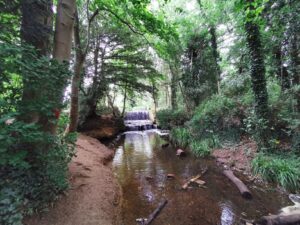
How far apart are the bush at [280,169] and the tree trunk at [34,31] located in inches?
228

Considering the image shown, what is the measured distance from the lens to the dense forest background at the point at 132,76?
2.61 metres

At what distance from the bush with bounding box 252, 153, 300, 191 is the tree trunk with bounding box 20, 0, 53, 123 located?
5.78m

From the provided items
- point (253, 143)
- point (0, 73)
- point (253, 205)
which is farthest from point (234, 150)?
point (0, 73)

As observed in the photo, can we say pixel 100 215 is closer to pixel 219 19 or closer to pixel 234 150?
pixel 234 150

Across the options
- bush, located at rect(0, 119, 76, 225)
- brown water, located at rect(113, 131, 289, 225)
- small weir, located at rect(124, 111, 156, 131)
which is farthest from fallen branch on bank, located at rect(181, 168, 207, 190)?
small weir, located at rect(124, 111, 156, 131)

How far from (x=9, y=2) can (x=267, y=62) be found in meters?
9.25

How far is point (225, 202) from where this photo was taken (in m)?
4.28

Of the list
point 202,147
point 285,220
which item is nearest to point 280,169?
point 285,220

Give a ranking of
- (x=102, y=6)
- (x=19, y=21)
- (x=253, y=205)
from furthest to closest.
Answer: (x=102, y=6) < (x=253, y=205) < (x=19, y=21)

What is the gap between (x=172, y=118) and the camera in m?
14.2

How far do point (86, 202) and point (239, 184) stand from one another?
387cm

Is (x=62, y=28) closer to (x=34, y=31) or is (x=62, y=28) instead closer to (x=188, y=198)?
(x=34, y=31)

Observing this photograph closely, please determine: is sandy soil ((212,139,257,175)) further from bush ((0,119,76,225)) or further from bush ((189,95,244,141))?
bush ((0,119,76,225))

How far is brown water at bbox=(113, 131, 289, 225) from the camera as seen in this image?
12.3 feet
